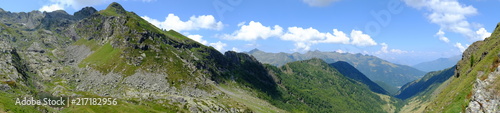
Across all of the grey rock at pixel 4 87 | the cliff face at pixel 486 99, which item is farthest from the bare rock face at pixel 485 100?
the grey rock at pixel 4 87

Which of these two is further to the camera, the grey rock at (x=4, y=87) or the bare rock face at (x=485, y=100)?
the grey rock at (x=4, y=87)

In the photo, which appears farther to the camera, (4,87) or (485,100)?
(4,87)

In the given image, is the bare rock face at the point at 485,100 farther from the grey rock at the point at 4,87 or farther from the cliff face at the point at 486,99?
the grey rock at the point at 4,87

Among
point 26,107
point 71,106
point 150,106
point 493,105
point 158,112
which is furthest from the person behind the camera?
point 150,106

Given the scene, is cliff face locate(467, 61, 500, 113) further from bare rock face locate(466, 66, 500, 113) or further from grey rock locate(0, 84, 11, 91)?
grey rock locate(0, 84, 11, 91)

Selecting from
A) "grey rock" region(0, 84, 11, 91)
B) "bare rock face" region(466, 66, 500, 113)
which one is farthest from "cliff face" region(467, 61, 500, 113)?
"grey rock" region(0, 84, 11, 91)

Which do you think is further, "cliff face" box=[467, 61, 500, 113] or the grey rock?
the grey rock

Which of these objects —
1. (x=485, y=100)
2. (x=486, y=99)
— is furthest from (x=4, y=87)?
(x=486, y=99)

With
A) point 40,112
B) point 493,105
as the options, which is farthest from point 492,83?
point 40,112

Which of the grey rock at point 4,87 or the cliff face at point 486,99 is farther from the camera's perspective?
the grey rock at point 4,87

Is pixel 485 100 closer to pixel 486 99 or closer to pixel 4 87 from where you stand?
pixel 486 99

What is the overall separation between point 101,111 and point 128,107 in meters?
16.7

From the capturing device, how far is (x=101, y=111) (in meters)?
143

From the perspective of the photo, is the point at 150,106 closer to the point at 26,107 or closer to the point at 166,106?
the point at 166,106
